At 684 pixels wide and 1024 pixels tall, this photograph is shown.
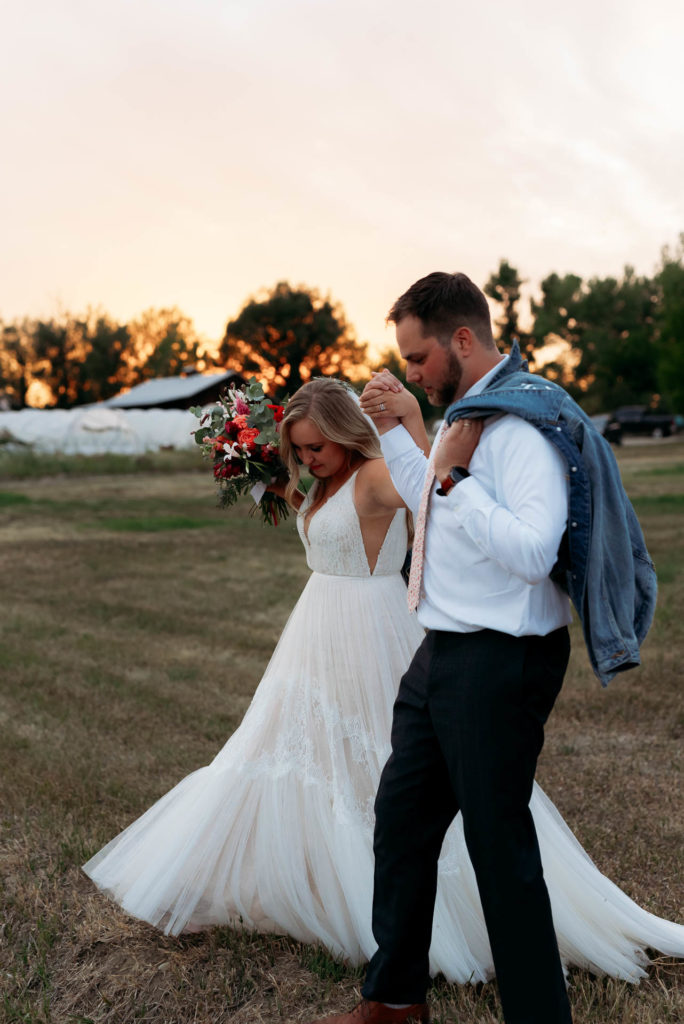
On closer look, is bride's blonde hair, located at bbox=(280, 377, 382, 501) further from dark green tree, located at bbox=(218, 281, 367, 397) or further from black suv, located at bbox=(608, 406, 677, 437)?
dark green tree, located at bbox=(218, 281, 367, 397)

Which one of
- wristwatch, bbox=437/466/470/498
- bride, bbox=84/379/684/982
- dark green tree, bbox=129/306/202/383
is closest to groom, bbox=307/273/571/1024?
wristwatch, bbox=437/466/470/498

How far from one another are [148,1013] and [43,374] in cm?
6660

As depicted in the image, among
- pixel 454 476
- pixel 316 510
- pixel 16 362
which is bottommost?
pixel 316 510

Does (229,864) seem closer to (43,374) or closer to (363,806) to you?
(363,806)

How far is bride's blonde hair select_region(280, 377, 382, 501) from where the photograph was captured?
365cm

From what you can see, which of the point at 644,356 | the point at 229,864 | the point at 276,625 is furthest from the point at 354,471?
the point at 644,356

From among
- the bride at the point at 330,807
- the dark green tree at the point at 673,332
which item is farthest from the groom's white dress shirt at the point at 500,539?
the dark green tree at the point at 673,332

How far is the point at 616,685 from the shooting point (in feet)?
25.7

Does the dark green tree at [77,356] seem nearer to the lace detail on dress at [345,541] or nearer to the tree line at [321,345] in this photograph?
the tree line at [321,345]

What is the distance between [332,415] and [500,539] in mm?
1494

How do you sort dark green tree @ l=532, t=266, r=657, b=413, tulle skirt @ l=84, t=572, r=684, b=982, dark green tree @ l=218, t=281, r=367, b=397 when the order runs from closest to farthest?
tulle skirt @ l=84, t=572, r=684, b=982
dark green tree @ l=218, t=281, r=367, b=397
dark green tree @ l=532, t=266, r=657, b=413

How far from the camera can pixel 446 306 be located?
101 inches

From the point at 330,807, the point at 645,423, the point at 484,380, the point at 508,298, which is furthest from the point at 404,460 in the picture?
the point at 508,298

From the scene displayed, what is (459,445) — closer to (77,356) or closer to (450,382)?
(450,382)
